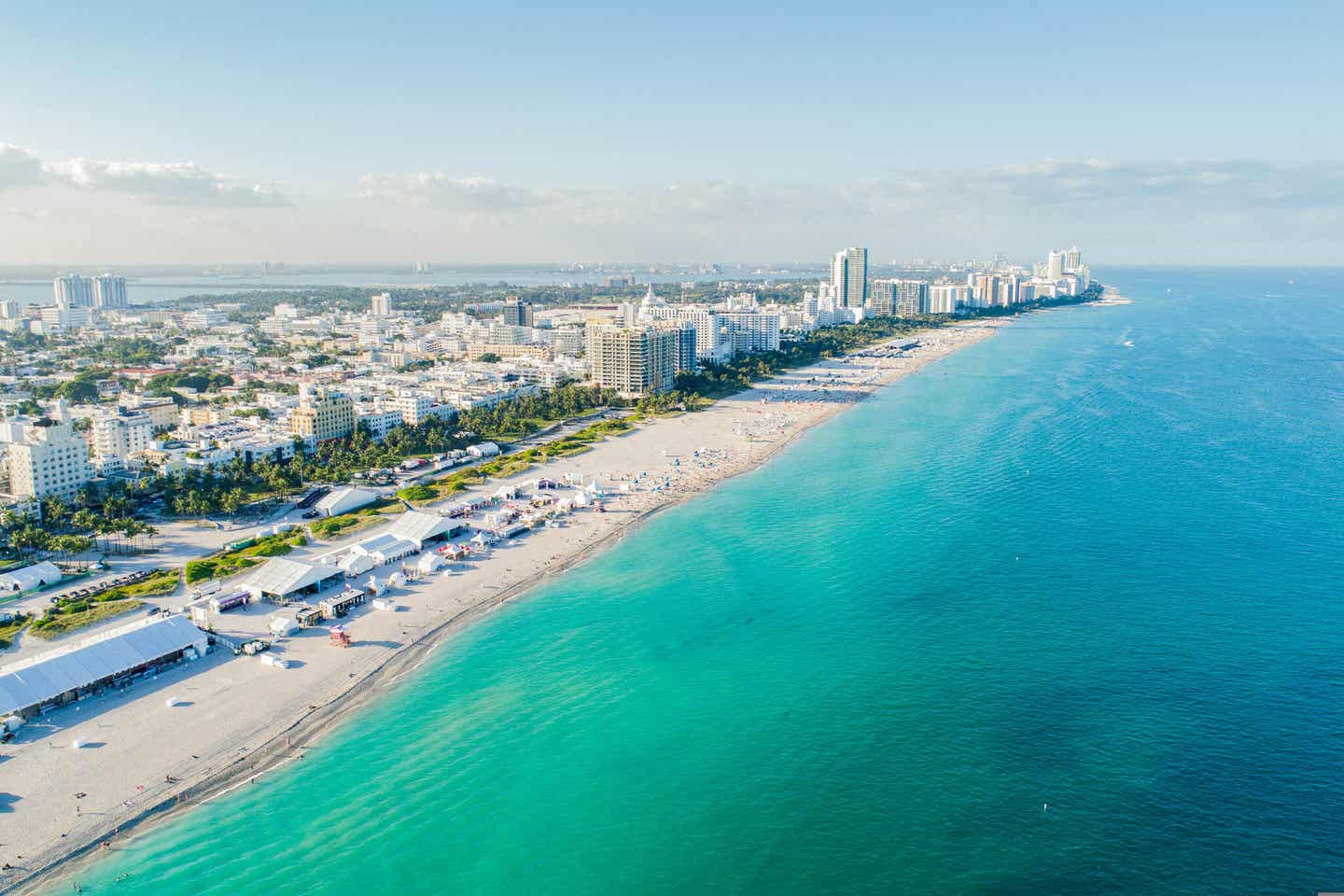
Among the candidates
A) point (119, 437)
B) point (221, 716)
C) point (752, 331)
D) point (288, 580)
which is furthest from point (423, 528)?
point (752, 331)

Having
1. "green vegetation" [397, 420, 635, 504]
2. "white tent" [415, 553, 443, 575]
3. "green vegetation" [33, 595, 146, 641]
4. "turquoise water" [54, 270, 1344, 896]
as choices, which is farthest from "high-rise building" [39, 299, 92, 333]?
"turquoise water" [54, 270, 1344, 896]

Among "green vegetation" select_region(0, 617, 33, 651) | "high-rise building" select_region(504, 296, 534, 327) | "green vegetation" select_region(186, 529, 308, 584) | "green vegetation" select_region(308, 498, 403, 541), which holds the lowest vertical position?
"green vegetation" select_region(0, 617, 33, 651)

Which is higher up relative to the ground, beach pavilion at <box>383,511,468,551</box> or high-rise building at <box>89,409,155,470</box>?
high-rise building at <box>89,409,155,470</box>

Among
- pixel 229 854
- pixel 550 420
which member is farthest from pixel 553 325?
pixel 229 854

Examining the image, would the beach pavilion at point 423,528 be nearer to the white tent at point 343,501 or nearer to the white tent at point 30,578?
the white tent at point 343,501

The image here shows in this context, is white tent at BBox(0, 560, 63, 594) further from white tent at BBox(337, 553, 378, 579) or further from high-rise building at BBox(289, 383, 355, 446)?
high-rise building at BBox(289, 383, 355, 446)

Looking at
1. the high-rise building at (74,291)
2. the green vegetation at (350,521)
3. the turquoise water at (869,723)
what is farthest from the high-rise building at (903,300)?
the high-rise building at (74,291)

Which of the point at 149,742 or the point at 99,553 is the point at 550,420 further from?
the point at 149,742

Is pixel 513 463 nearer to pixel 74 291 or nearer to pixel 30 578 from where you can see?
pixel 30 578
